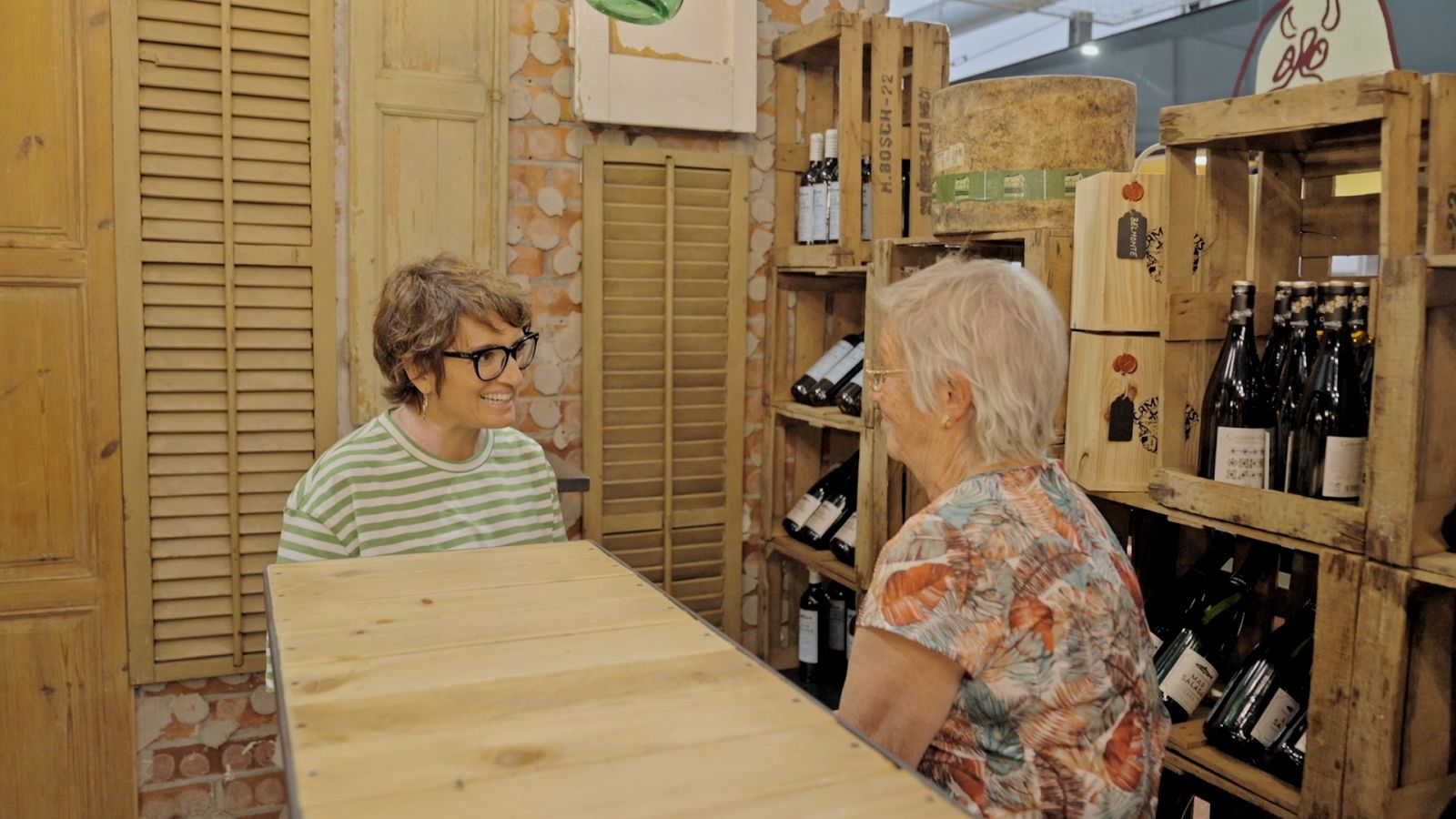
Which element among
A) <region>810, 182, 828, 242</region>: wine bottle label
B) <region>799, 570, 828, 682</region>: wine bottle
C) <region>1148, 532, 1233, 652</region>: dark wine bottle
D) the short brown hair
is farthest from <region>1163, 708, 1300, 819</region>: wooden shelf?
<region>810, 182, 828, 242</region>: wine bottle label

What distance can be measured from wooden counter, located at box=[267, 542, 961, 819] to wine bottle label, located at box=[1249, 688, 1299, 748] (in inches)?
50.4

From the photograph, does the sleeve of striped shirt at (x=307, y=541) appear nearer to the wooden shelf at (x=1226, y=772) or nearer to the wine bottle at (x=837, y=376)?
the wooden shelf at (x=1226, y=772)

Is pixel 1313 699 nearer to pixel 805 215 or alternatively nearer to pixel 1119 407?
pixel 1119 407

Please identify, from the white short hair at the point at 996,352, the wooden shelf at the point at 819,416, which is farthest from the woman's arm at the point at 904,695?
the wooden shelf at the point at 819,416

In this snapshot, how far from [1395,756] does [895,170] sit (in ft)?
6.85

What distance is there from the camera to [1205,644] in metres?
2.37

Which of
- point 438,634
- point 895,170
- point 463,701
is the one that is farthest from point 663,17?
point 463,701

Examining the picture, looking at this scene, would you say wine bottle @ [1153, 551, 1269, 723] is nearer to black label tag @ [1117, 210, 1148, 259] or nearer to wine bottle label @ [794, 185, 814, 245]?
black label tag @ [1117, 210, 1148, 259]

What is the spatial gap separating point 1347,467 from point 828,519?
1.86m

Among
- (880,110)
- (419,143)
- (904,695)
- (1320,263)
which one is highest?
(880,110)

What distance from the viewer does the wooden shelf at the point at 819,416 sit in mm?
3230

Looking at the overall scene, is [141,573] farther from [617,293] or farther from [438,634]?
[438,634]

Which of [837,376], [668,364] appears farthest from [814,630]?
[668,364]

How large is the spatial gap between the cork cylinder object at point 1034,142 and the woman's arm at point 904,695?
4.61ft
